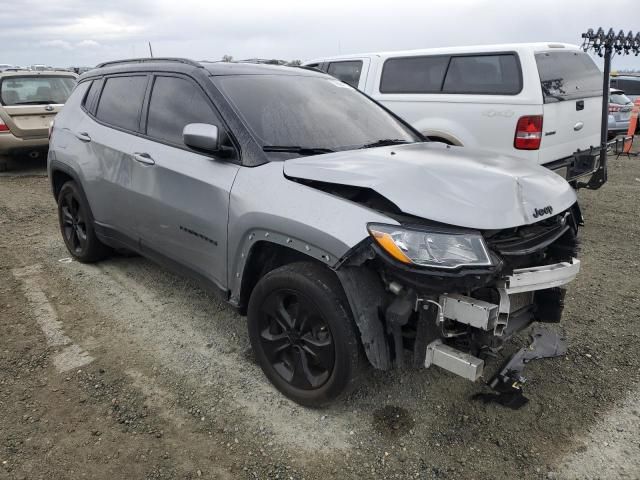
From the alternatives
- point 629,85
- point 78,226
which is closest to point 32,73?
point 78,226

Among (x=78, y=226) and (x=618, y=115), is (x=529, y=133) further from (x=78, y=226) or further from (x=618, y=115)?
(x=618, y=115)

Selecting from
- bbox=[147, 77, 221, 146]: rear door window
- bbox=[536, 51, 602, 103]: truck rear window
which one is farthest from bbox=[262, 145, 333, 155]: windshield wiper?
bbox=[536, 51, 602, 103]: truck rear window

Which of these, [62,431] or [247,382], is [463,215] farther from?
[62,431]

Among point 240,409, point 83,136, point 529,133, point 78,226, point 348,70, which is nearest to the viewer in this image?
point 240,409

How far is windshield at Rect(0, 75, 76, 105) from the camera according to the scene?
910 centimetres

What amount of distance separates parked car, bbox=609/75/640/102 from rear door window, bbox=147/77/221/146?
1582cm

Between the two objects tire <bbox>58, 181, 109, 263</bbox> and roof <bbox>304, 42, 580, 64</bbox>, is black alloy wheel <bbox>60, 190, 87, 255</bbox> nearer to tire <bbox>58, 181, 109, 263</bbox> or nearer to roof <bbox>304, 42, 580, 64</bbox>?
tire <bbox>58, 181, 109, 263</bbox>

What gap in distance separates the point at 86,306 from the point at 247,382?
5.76 ft

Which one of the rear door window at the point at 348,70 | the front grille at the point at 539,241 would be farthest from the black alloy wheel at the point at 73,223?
the rear door window at the point at 348,70

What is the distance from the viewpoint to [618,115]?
1175 cm

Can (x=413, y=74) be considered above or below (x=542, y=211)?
above

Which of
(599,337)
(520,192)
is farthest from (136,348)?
(599,337)

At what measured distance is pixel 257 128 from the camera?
3076mm

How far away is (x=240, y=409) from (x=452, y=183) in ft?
5.48
